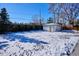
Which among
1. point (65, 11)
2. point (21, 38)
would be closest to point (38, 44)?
point (21, 38)

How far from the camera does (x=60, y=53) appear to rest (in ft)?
7.45

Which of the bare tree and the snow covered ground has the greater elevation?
the bare tree

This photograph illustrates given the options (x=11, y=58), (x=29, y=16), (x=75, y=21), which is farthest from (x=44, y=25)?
(x=11, y=58)

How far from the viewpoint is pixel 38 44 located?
2291 mm

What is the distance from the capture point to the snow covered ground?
2.28 metres

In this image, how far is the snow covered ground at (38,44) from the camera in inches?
89.6

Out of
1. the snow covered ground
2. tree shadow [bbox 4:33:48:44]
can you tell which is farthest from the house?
tree shadow [bbox 4:33:48:44]

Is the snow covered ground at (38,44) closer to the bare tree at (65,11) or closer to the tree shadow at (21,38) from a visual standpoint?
the tree shadow at (21,38)

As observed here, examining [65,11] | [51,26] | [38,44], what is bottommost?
[38,44]

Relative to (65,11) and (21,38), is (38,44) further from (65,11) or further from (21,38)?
(65,11)

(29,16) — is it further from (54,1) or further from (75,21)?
(75,21)

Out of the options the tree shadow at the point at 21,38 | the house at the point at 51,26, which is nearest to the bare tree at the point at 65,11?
the house at the point at 51,26

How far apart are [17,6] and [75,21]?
69cm

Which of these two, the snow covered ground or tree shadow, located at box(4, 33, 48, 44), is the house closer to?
the snow covered ground
